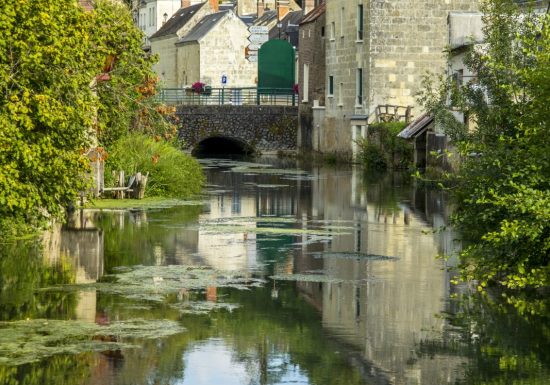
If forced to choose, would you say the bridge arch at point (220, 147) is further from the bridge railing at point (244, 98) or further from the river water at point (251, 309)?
the river water at point (251, 309)

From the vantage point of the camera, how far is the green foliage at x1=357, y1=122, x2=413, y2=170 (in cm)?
5422

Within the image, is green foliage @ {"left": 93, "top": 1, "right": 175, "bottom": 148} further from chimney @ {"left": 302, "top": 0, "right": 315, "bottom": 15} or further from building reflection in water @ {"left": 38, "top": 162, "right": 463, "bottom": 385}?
chimney @ {"left": 302, "top": 0, "right": 315, "bottom": 15}

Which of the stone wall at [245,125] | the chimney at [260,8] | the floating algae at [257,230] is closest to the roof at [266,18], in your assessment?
the chimney at [260,8]

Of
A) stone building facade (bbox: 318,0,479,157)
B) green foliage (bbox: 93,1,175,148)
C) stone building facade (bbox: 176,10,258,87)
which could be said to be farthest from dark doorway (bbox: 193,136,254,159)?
green foliage (bbox: 93,1,175,148)

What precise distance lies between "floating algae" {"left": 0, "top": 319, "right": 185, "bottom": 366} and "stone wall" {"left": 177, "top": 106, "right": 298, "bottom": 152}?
55.1 metres

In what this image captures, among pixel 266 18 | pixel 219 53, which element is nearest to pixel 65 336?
pixel 219 53

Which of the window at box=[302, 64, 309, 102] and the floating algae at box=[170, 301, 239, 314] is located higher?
the window at box=[302, 64, 309, 102]

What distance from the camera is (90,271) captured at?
72.4ft

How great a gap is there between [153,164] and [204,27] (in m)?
54.4

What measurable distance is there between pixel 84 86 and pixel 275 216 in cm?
1422

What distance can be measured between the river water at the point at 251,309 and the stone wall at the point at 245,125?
41144 millimetres

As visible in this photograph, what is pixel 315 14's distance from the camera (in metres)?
69.3

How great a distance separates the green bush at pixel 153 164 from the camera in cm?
3719

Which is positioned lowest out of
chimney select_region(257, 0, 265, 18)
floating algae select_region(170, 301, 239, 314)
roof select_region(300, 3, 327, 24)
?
floating algae select_region(170, 301, 239, 314)
